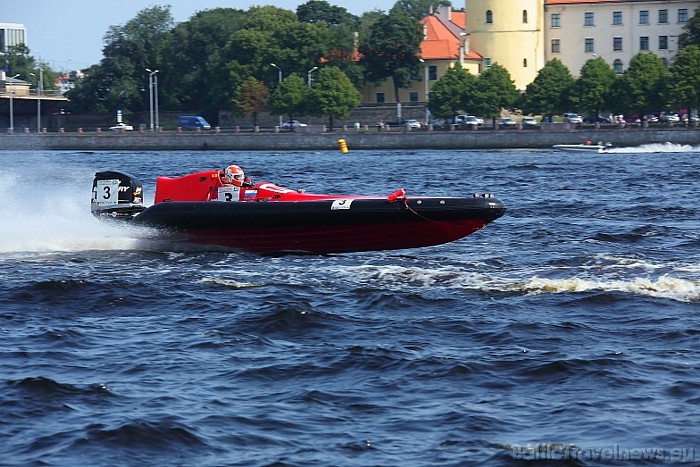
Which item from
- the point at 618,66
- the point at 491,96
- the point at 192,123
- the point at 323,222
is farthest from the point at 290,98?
the point at 323,222

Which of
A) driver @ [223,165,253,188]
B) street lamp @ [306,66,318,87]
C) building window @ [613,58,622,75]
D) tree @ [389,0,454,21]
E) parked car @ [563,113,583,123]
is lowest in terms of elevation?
driver @ [223,165,253,188]

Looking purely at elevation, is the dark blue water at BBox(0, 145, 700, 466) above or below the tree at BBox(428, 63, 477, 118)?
below

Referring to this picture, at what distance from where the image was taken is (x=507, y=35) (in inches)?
4427

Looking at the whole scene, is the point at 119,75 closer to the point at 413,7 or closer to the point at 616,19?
the point at 616,19

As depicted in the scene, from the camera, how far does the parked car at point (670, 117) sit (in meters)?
87.6

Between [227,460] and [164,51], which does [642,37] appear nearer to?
[164,51]

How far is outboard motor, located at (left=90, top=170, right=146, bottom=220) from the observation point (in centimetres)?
2161

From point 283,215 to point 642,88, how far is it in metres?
74.3

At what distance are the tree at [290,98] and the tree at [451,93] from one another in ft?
40.2

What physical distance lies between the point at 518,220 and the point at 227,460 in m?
20.2

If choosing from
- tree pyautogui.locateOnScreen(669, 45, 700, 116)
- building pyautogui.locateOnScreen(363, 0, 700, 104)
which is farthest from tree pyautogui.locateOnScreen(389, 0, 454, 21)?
tree pyautogui.locateOnScreen(669, 45, 700, 116)

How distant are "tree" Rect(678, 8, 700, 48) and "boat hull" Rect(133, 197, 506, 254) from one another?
295 feet

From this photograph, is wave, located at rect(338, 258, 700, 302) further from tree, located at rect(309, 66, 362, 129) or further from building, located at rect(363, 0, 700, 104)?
building, located at rect(363, 0, 700, 104)

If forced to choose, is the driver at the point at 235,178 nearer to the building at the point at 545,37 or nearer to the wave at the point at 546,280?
the wave at the point at 546,280
